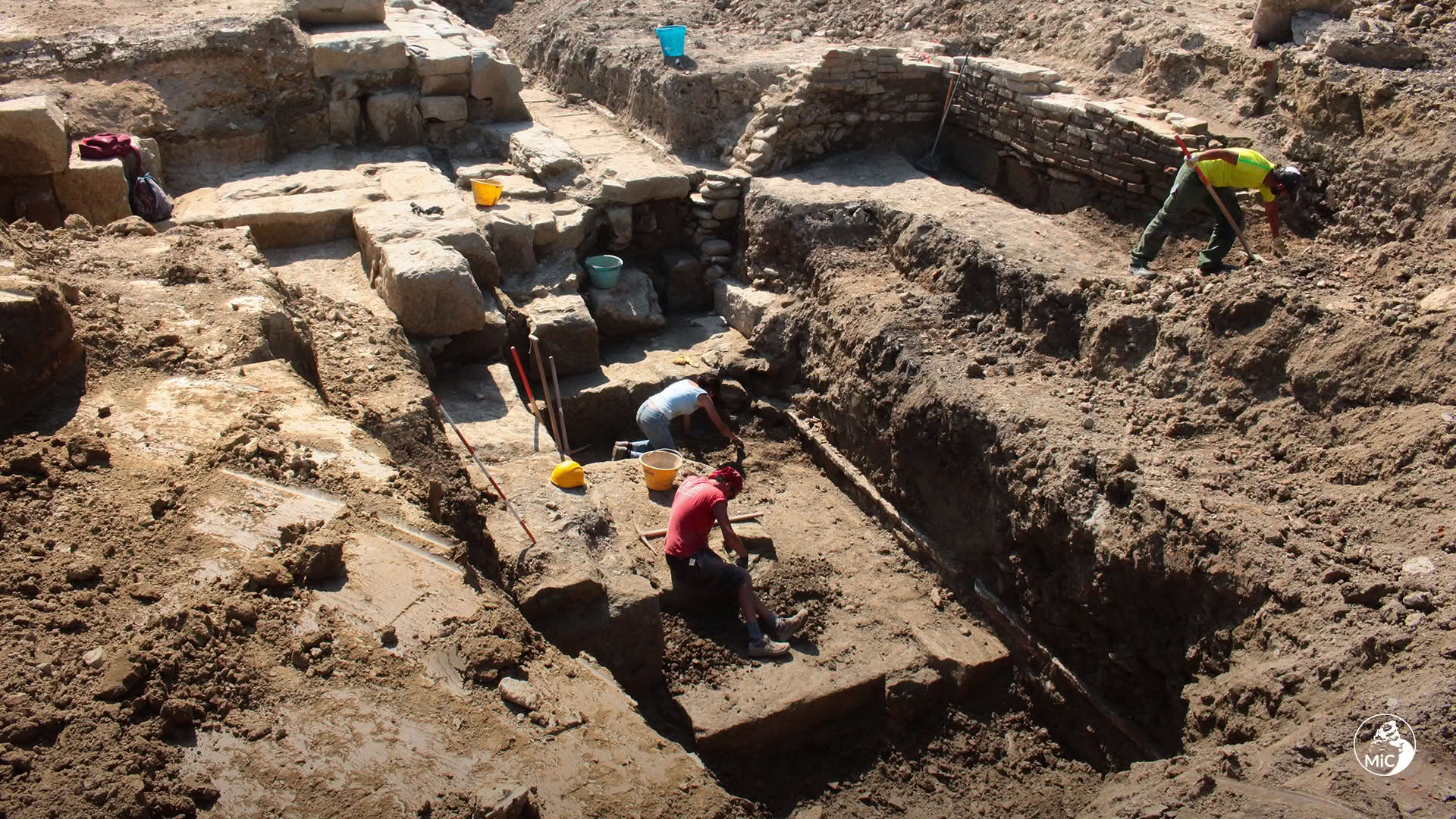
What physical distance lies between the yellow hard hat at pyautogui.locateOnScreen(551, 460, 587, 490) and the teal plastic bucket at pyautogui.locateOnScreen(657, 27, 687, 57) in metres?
5.46

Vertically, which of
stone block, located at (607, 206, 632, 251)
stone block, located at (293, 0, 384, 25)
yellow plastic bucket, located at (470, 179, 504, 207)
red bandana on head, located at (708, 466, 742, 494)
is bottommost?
red bandana on head, located at (708, 466, 742, 494)

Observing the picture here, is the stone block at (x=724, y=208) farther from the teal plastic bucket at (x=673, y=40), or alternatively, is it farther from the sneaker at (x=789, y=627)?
the sneaker at (x=789, y=627)

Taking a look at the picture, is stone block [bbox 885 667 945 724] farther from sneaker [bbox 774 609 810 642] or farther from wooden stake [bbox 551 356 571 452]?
wooden stake [bbox 551 356 571 452]

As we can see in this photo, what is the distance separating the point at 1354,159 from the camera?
6.40m

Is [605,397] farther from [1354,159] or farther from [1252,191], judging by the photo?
[1354,159]

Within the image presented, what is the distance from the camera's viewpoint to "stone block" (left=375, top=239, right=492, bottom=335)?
20.2 feet

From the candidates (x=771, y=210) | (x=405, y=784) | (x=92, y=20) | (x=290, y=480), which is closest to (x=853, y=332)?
(x=771, y=210)

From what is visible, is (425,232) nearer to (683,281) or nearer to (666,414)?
(666,414)

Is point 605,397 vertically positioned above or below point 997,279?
below

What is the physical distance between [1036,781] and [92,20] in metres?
9.00

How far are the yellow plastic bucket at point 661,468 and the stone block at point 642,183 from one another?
2.80 meters

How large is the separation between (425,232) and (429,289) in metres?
0.75

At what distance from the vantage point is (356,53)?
8602 mm

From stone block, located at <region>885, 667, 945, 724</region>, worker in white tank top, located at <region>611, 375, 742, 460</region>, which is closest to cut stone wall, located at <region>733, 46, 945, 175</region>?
worker in white tank top, located at <region>611, 375, 742, 460</region>
